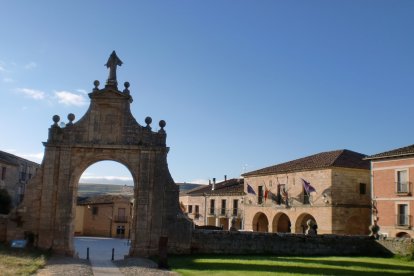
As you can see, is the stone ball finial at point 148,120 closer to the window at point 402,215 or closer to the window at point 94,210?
the window at point 402,215

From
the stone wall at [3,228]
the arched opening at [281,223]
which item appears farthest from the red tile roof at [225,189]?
the stone wall at [3,228]

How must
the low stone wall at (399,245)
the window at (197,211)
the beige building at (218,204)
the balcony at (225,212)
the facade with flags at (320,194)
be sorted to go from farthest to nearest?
1. the window at (197,211)
2. the beige building at (218,204)
3. the balcony at (225,212)
4. the facade with flags at (320,194)
5. the low stone wall at (399,245)

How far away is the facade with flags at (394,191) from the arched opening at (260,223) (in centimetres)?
1197

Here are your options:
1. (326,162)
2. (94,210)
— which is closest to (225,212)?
(94,210)

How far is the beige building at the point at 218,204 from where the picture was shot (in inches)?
1780

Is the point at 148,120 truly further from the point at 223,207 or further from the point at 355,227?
the point at 223,207

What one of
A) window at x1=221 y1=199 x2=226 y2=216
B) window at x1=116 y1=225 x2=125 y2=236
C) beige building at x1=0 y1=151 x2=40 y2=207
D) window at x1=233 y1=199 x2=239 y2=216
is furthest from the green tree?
window at x1=221 y1=199 x2=226 y2=216

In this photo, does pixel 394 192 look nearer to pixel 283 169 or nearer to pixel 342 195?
pixel 342 195

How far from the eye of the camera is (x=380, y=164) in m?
30.8

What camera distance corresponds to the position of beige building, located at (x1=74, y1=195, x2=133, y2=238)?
4512 centimetres

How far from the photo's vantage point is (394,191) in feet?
96.8

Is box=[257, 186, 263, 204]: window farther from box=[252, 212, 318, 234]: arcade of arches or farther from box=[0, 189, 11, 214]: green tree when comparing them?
box=[0, 189, 11, 214]: green tree

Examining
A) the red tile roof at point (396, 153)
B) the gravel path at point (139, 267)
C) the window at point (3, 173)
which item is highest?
the red tile roof at point (396, 153)

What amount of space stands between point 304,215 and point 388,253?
1437 centimetres
